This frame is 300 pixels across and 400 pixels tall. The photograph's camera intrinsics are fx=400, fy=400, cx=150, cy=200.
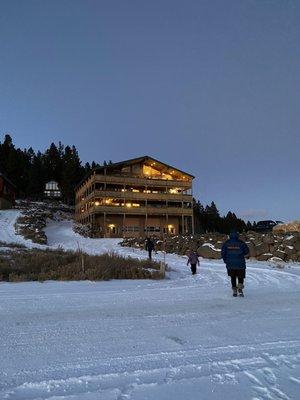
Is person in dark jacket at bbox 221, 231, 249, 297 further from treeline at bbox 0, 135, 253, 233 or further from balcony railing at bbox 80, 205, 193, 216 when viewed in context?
treeline at bbox 0, 135, 253, 233

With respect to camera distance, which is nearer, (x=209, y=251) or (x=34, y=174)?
(x=209, y=251)

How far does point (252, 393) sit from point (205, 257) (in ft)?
80.1

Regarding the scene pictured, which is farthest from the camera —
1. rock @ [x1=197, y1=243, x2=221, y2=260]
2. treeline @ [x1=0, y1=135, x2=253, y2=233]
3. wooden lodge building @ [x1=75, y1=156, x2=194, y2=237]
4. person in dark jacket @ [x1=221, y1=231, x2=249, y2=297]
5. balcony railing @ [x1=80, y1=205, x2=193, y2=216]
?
treeline @ [x1=0, y1=135, x2=253, y2=233]

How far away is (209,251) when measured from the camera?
91.6 feet

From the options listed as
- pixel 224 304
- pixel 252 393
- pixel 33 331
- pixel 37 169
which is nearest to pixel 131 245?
pixel 224 304

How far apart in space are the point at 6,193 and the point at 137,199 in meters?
20.7

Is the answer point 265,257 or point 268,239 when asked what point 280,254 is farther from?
point 268,239

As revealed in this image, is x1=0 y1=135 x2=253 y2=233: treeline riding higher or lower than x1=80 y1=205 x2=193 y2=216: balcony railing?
higher

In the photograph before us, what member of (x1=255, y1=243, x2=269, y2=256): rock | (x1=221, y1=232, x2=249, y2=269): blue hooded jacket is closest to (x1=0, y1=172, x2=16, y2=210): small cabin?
(x1=255, y1=243, x2=269, y2=256): rock

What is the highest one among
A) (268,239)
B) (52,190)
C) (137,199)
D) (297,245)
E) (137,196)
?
(52,190)

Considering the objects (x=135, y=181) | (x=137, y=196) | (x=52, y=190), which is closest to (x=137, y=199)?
(x=137, y=196)

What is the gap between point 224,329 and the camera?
6.59 meters

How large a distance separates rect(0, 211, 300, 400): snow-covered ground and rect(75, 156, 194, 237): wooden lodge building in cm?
4136

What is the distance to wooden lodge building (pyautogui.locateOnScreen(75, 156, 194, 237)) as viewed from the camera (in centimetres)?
5318
